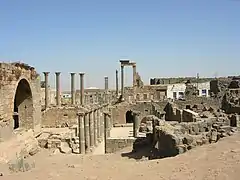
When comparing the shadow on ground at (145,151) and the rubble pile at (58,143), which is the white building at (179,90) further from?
the shadow on ground at (145,151)

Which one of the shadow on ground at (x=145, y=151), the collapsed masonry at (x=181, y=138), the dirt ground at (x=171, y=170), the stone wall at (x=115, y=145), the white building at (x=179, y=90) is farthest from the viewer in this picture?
the white building at (x=179, y=90)

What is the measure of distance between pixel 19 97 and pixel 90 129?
765cm

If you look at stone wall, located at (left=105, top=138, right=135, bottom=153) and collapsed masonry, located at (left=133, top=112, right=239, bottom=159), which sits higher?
collapsed masonry, located at (left=133, top=112, right=239, bottom=159)

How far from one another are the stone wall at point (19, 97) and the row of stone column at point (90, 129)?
3189mm

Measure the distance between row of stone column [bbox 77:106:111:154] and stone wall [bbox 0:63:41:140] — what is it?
3.19m

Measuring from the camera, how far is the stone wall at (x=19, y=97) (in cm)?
1511

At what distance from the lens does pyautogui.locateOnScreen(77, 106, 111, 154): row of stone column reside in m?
23.3

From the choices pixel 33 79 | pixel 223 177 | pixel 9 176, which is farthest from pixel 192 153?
pixel 33 79

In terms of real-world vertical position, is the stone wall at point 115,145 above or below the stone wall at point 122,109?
below

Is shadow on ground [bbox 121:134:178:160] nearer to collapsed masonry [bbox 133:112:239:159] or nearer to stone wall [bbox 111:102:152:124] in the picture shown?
collapsed masonry [bbox 133:112:239:159]

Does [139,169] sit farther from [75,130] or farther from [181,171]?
[75,130]

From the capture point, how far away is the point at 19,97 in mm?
19594

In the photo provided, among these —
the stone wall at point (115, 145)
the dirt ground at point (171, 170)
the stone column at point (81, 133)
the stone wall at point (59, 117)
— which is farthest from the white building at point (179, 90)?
the dirt ground at point (171, 170)

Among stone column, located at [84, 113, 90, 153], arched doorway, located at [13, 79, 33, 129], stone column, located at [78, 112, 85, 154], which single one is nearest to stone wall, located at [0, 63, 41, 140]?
arched doorway, located at [13, 79, 33, 129]
